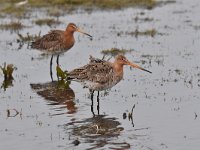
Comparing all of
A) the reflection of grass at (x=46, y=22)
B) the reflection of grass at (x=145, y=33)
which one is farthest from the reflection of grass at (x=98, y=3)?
the reflection of grass at (x=145, y=33)

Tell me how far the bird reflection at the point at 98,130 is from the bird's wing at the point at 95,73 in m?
0.96

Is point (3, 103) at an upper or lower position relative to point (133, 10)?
lower

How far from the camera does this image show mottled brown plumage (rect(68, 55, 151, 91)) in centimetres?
1420

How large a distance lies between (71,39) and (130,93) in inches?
158

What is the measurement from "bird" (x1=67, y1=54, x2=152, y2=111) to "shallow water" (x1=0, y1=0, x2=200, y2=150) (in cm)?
65

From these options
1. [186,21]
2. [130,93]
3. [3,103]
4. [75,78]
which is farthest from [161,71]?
[186,21]

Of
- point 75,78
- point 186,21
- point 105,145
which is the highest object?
point 186,21

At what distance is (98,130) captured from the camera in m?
12.6

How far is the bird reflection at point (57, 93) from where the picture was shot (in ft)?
49.5

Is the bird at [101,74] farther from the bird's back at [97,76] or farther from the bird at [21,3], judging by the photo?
the bird at [21,3]

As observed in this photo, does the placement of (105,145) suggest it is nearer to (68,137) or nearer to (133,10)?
(68,137)

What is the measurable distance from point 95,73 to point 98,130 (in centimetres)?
218

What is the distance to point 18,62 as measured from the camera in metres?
20.0

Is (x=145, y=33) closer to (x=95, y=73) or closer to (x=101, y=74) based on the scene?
(x=95, y=73)
